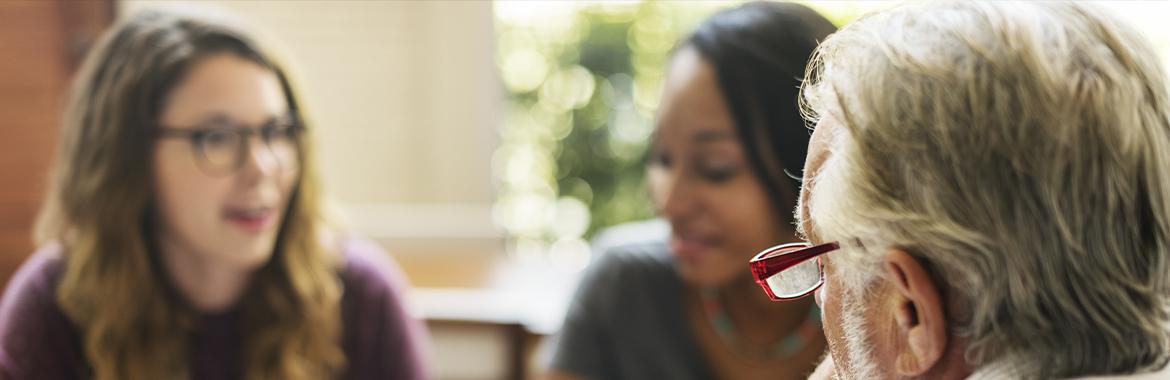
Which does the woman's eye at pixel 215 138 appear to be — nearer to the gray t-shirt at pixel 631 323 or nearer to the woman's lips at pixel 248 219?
the woman's lips at pixel 248 219

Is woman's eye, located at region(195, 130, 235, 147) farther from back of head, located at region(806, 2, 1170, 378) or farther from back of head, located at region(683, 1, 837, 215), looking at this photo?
back of head, located at region(806, 2, 1170, 378)

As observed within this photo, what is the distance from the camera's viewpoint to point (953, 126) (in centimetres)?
71

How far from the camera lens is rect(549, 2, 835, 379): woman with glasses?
58.9 inches

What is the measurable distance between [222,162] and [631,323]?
27.1 inches

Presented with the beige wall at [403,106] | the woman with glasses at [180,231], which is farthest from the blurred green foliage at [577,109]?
the woman with glasses at [180,231]

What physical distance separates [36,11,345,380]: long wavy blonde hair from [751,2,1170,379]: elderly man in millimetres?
1234

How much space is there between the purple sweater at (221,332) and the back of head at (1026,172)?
51.0 inches

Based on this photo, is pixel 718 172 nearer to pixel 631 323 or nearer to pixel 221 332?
pixel 631 323

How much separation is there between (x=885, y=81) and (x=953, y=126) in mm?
57

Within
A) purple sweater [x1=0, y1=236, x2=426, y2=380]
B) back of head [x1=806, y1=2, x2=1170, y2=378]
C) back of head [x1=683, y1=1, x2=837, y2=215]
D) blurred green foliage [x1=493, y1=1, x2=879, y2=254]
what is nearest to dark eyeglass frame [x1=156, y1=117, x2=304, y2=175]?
purple sweater [x1=0, y1=236, x2=426, y2=380]

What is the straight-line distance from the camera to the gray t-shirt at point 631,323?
1747 mm

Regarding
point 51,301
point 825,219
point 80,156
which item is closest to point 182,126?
point 80,156

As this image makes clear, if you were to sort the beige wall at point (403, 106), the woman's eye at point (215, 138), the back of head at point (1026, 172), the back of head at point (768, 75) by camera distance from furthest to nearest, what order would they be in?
the beige wall at point (403, 106) < the woman's eye at point (215, 138) < the back of head at point (768, 75) < the back of head at point (1026, 172)

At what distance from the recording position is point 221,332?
1.82 m
